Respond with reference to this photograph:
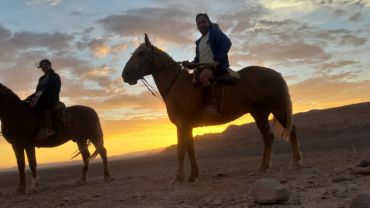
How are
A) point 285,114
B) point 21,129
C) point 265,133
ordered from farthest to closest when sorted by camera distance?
point 21,129
point 265,133
point 285,114

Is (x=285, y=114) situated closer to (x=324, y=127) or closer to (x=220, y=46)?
(x=220, y=46)

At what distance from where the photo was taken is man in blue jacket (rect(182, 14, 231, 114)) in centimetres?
950

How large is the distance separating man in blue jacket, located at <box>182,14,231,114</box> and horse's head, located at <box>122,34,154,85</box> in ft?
2.69

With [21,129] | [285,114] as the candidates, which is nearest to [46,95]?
[21,129]

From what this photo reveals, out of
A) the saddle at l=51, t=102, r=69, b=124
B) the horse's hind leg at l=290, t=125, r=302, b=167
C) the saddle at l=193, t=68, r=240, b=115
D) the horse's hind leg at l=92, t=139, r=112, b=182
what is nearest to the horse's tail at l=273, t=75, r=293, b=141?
the horse's hind leg at l=290, t=125, r=302, b=167

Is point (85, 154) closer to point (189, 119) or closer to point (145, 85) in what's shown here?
point (145, 85)

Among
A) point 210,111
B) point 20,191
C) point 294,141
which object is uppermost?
point 210,111

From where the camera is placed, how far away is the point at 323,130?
41312 millimetres

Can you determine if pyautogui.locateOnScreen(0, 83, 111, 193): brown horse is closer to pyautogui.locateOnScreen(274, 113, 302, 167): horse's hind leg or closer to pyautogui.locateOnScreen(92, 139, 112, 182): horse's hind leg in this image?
pyautogui.locateOnScreen(92, 139, 112, 182): horse's hind leg

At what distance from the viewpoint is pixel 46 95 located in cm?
1191

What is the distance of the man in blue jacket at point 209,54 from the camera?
9.50 meters

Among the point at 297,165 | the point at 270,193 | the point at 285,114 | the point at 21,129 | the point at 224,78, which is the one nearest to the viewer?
the point at 270,193

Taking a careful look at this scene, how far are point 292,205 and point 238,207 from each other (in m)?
0.72

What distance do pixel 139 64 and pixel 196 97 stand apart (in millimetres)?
1523
